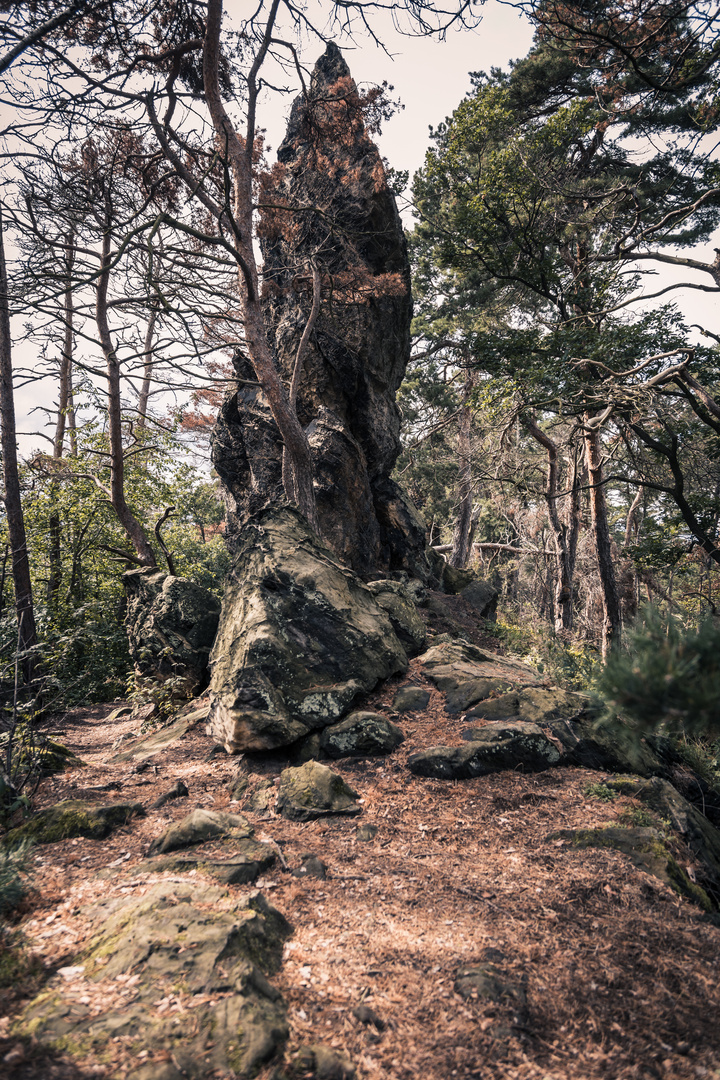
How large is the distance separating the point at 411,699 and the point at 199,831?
3.01 metres

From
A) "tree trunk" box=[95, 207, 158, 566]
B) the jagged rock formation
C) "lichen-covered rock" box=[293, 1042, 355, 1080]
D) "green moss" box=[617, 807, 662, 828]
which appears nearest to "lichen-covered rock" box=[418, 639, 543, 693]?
"green moss" box=[617, 807, 662, 828]

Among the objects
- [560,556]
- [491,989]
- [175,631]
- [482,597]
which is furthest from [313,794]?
[482,597]

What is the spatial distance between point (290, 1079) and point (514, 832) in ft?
8.28

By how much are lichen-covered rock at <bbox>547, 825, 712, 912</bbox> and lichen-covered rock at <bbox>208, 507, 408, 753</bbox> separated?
99.0 inches

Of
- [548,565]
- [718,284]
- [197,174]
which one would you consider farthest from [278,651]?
[548,565]

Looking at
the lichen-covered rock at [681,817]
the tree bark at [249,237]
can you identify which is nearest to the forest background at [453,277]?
the tree bark at [249,237]

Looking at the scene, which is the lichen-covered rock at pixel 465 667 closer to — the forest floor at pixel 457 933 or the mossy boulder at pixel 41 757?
the forest floor at pixel 457 933

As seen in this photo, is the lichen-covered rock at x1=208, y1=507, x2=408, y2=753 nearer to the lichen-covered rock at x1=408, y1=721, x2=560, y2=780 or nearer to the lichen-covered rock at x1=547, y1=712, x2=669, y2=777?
the lichen-covered rock at x1=408, y1=721, x2=560, y2=780

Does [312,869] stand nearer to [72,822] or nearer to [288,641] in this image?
[72,822]

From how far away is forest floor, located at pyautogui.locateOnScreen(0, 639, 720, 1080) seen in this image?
2.15 metres

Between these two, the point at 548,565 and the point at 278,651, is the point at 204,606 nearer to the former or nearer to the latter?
the point at 278,651

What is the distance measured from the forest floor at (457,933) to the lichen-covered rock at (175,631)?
3281mm

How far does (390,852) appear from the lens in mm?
3734

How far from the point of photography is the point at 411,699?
238 inches
